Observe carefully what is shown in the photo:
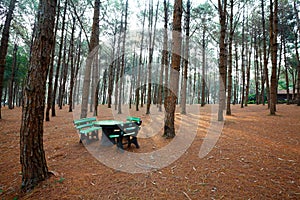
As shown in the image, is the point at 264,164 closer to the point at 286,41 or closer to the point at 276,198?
the point at 276,198

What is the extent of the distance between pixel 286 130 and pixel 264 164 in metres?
3.68

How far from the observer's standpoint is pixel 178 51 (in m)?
5.44

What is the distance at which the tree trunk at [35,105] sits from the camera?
2.68m

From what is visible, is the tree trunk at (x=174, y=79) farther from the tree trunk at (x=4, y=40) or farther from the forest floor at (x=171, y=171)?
the tree trunk at (x=4, y=40)

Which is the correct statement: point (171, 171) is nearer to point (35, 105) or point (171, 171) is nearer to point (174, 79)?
point (35, 105)

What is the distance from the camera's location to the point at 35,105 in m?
2.71

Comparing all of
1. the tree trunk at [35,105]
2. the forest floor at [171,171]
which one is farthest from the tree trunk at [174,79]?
the tree trunk at [35,105]

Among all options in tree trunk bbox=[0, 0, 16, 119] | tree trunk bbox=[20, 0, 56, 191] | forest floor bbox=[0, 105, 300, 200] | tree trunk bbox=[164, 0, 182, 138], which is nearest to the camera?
forest floor bbox=[0, 105, 300, 200]

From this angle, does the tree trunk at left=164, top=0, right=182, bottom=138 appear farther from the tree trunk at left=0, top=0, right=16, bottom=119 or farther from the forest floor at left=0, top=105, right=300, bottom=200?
the tree trunk at left=0, top=0, right=16, bottom=119

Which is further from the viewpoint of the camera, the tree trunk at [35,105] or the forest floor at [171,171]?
the tree trunk at [35,105]

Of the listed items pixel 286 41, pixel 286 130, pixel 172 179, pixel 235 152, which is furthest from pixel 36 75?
pixel 286 41

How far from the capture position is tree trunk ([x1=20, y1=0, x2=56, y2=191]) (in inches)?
106

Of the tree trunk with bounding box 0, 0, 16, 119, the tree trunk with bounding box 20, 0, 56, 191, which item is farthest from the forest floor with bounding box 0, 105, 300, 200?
the tree trunk with bounding box 0, 0, 16, 119

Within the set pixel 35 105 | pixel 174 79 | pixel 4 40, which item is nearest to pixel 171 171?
pixel 35 105
